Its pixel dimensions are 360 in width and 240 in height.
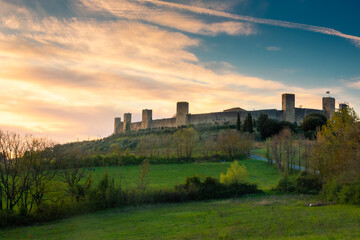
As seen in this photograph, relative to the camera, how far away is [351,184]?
50.1 feet

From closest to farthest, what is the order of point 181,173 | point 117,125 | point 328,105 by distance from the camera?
point 181,173 → point 328,105 → point 117,125

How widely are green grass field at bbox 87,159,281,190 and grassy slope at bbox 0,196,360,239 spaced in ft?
20.2

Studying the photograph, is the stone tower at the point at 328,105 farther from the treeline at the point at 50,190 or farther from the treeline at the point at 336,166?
the treeline at the point at 50,190

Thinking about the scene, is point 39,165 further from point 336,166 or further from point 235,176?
point 336,166

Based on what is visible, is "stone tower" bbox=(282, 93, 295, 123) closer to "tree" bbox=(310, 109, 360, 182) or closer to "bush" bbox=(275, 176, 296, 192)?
"tree" bbox=(310, 109, 360, 182)

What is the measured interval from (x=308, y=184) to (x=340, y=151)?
3217 mm

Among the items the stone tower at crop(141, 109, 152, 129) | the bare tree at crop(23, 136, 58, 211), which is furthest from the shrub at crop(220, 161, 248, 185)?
the stone tower at crop(141, 109, 152, 129)

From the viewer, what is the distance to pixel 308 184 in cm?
2033

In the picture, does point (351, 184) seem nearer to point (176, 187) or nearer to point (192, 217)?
point (192, 217)

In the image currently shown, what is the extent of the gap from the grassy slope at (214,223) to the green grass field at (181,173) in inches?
242

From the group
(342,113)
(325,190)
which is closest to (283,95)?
(342,113)

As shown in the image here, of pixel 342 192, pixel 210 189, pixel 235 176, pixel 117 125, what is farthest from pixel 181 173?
pixel 117 125

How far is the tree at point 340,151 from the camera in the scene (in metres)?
16.0

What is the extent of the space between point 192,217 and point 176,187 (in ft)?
17.1
